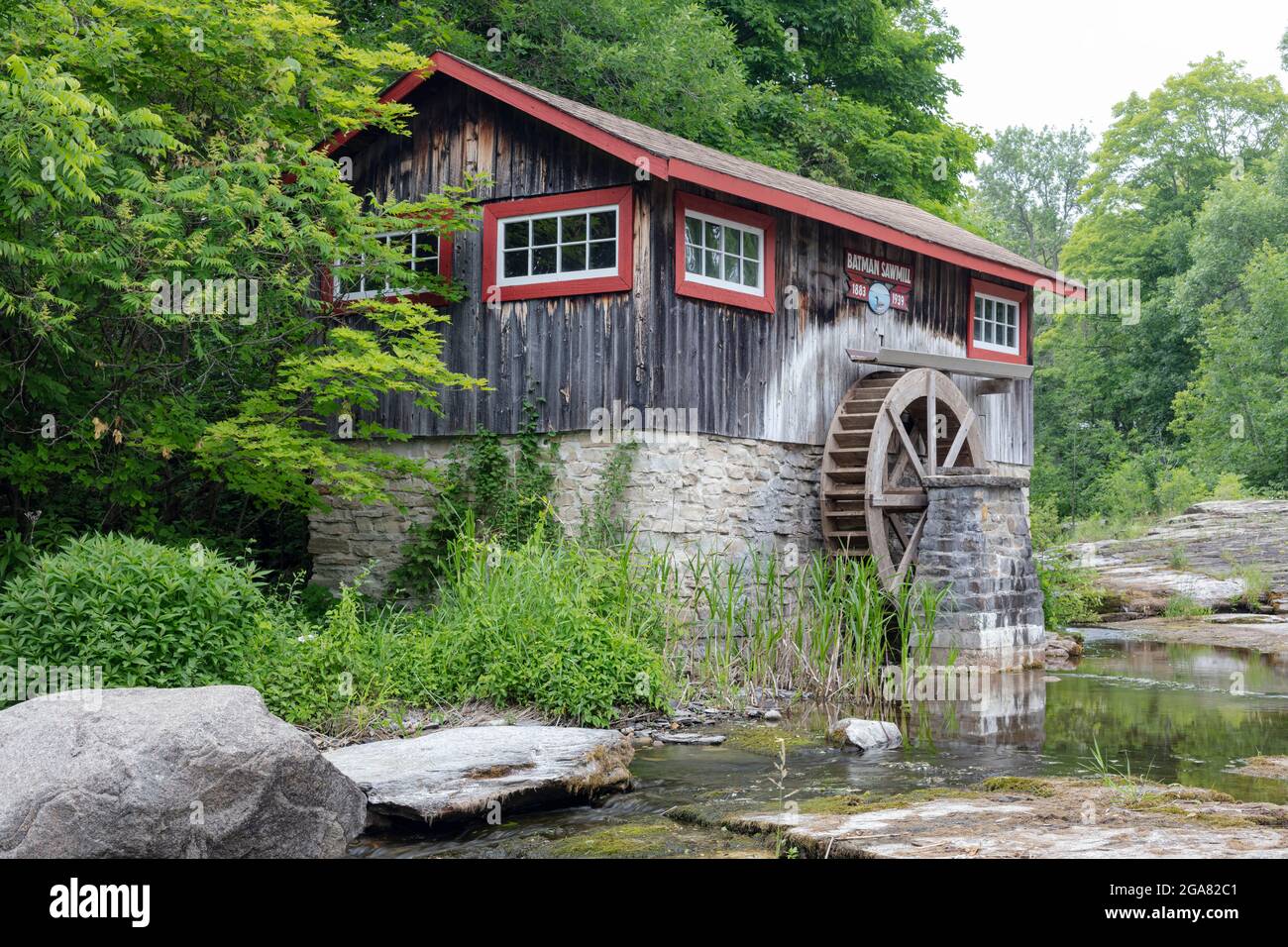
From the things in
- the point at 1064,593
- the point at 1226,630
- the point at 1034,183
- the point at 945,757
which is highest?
the point at 1034,183

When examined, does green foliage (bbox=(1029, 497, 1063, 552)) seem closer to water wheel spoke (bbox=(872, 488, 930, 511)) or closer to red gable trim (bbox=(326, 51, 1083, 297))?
water wheel spoke (bbox=(872, 488, 930, 511))

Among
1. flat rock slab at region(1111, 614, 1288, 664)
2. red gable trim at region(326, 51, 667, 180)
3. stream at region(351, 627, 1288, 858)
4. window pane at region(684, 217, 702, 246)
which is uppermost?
red gable trim at region(326, 51, 667, 180)

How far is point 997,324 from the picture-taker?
55.4 ft

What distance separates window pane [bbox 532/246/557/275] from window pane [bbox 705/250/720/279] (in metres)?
1.39

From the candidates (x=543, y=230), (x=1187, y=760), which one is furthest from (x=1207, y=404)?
(x=1187, y=760)

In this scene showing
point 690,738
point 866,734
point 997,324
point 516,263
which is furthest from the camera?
point 997,324

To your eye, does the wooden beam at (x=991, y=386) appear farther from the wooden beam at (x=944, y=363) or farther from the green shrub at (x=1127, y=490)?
the green shrub at (x=1127, y=490)

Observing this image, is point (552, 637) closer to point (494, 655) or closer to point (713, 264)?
point (494, 655)

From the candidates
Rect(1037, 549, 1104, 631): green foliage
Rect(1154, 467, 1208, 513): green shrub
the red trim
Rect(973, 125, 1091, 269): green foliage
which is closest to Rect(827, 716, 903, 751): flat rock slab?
the red trim

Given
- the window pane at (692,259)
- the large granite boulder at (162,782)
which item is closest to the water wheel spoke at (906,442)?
the window pane at (692,259)

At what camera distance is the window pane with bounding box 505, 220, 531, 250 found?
1234 cm

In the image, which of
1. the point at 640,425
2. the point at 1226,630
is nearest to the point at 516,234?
the point at 640,425

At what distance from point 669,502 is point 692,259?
222 centimetres

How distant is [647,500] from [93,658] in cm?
511
